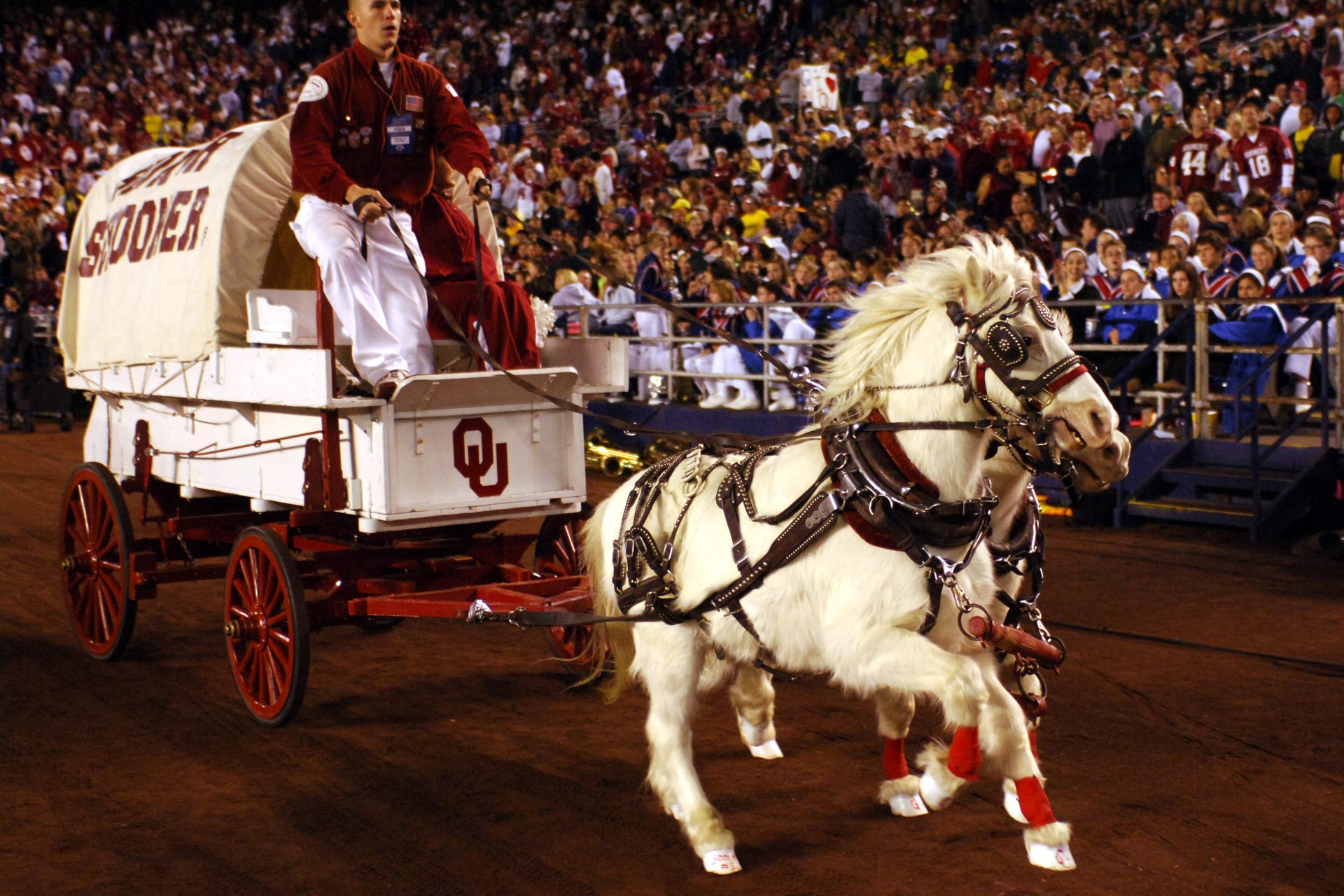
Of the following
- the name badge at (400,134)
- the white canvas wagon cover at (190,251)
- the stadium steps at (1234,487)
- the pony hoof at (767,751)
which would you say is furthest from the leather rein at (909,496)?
the stadium steps at (1234,487)

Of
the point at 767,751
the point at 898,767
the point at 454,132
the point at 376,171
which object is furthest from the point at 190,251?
the point at 898,767

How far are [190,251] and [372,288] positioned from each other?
1.33m

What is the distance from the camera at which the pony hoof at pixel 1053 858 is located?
4.16 metres

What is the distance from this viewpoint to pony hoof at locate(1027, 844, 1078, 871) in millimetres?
4160

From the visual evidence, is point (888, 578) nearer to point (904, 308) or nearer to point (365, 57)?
point (904, 308)

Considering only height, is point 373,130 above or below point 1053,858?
above

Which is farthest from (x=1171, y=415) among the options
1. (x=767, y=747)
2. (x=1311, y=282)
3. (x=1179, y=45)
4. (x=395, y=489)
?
(x=1179, y=45)

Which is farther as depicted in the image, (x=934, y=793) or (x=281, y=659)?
(x=281, y=659)

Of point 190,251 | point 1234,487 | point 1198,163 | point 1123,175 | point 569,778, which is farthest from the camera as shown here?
point 1123,175

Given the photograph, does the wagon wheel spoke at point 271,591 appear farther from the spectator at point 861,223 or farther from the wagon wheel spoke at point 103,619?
the spectator at point 861,223

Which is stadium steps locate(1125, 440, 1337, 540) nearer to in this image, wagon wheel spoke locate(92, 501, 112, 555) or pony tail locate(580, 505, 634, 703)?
pony tail locate(580, 505, 634, 703)

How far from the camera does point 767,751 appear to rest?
5422 mm

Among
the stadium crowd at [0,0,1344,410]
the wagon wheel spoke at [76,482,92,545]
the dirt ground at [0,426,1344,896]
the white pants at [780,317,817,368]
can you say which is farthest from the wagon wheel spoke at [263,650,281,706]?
the white pants at [780,317,817,368]

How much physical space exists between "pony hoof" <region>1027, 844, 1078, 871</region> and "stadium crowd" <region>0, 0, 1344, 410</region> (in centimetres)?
294
